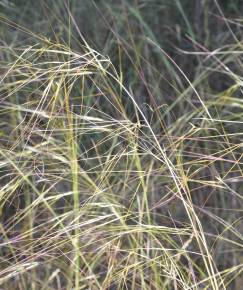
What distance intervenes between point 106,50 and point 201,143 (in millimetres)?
415

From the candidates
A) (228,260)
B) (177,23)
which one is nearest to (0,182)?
(228,260)

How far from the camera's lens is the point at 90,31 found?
225cm

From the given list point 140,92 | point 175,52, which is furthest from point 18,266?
point 175,52

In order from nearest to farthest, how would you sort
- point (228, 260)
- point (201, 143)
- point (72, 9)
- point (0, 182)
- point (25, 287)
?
1. point (25, 287)
2. point (228, 260)
3. point (0, 182)
4. point (201, 143)
5. point (72, 9)

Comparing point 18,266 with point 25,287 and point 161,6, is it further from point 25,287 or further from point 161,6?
point 161,6

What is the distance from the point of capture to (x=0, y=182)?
1.73 meters

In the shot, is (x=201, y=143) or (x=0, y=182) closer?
(x=0, y=182)

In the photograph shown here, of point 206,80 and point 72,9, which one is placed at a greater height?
point 72,9

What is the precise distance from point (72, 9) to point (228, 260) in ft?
3.18

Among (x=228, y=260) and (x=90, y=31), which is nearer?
(x=228, y=260)

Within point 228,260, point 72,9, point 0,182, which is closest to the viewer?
point 228,260

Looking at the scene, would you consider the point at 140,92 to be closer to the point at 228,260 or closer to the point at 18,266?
the point at 228,260

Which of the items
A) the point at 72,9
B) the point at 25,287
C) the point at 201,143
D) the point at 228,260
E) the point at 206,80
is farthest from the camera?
the point at 72,9

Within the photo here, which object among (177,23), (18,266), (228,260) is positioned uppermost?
(18,266)
